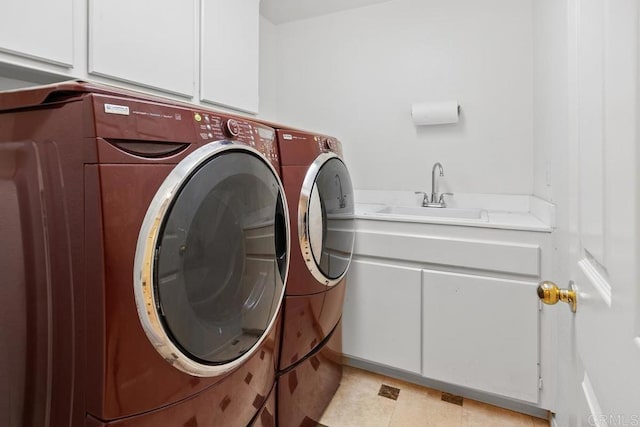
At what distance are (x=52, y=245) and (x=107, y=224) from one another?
0.18 metres

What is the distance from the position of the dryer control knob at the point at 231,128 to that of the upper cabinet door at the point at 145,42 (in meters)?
0.71

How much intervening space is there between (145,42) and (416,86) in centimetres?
171

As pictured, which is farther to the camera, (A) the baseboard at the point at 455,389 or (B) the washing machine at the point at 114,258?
(A) the baseboard at the point at 455,389

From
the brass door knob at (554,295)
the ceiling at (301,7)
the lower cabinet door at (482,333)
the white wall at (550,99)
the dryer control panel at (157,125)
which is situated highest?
the ceiling at (301,7)

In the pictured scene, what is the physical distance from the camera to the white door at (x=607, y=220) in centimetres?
36

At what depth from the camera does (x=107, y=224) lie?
618 mm

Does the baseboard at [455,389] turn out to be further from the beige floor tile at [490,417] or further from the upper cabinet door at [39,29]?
the upper cabinet door at [39,29]

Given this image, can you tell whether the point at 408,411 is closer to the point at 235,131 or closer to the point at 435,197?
the point at 435,197

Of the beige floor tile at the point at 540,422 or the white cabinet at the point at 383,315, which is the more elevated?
the white cabinet at the point at 383,315

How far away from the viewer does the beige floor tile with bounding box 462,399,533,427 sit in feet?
4.88

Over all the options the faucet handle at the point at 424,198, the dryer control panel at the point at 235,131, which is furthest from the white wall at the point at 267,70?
the dryer control panel at the point at 235,131

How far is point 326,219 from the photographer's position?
4.43 ft

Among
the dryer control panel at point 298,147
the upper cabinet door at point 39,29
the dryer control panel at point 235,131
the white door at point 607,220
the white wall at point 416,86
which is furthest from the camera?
the white wall at point 416,86

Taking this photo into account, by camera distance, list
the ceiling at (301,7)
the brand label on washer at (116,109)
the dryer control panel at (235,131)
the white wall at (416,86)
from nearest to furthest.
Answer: the brand label on washer at (116,109) → the dryer control panel at (235,131) → the white wall at (416,86) → the ceiling at (301,7)
